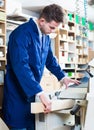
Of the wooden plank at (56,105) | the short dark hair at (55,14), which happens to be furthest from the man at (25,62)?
the wooden plank at (56,105)

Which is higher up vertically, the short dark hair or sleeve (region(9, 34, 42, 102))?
the short dark hair

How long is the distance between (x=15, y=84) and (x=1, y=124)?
0.91ft

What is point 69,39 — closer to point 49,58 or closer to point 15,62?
point 49,58

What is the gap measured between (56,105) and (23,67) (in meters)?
0.30

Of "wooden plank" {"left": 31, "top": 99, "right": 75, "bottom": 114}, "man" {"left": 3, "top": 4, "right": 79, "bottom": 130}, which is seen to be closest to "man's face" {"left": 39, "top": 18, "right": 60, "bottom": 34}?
"man" {"left": 3, "top": 4, "right": 79, "bottom": 130}

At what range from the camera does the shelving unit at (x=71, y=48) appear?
578 cm

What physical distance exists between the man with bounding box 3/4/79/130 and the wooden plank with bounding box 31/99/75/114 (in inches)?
4.2

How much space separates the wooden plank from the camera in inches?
59.4

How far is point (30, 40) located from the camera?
175cm

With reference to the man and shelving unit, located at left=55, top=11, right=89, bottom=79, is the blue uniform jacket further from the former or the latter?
shelving unit, located at left=55, top=11, right=89, bottom=79

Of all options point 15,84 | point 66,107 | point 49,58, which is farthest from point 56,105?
point 49,58

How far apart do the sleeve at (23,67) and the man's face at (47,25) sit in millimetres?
143

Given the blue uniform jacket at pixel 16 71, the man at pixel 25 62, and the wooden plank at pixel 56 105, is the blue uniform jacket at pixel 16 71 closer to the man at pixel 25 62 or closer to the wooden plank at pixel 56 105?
the man at pixel 25 62

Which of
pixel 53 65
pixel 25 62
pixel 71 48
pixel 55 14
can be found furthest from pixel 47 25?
pixel 71 48
